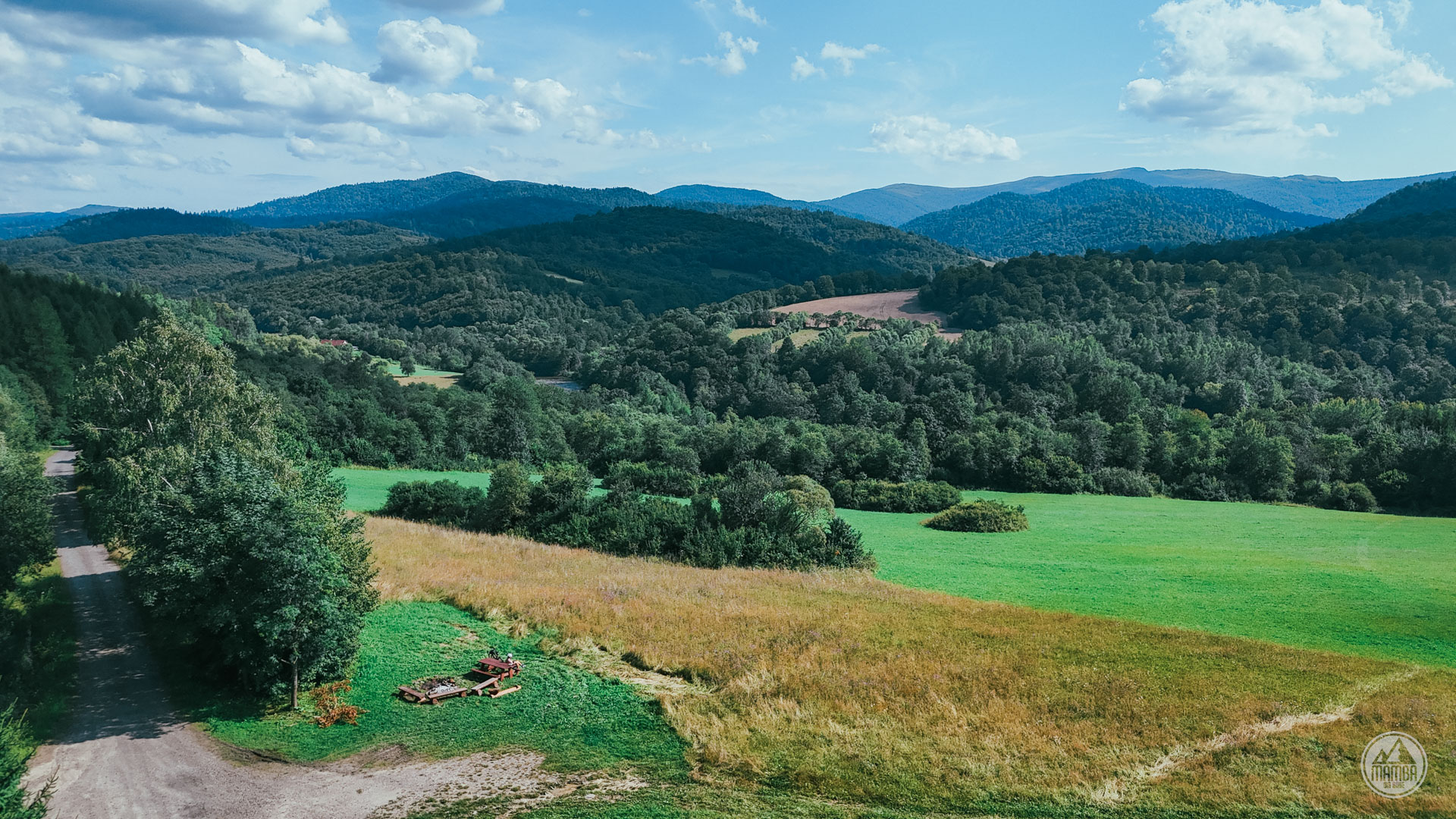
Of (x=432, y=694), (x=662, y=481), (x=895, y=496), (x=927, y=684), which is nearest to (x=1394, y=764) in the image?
(x=927, y=684)

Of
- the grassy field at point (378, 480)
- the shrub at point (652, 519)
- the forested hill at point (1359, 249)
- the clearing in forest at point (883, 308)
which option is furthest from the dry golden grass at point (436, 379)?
the forested hill at point (1359, 249)

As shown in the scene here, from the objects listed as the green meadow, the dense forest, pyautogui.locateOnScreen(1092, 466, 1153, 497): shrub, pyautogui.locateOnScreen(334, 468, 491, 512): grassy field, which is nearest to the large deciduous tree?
the dense forest

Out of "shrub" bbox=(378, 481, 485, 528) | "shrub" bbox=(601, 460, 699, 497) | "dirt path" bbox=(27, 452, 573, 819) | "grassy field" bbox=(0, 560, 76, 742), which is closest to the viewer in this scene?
"dirt path" bbox=(27, 452, 573, 819)

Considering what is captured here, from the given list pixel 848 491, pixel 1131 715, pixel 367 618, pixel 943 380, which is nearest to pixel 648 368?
pixel 943 380

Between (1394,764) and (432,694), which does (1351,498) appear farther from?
(432,694)

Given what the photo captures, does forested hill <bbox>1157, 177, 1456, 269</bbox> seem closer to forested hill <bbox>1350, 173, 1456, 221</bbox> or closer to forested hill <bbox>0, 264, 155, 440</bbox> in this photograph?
forested hill <bbox>1350, 173, 1456, 221</bbox>

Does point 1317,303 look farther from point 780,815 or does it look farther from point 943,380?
point 780,815
